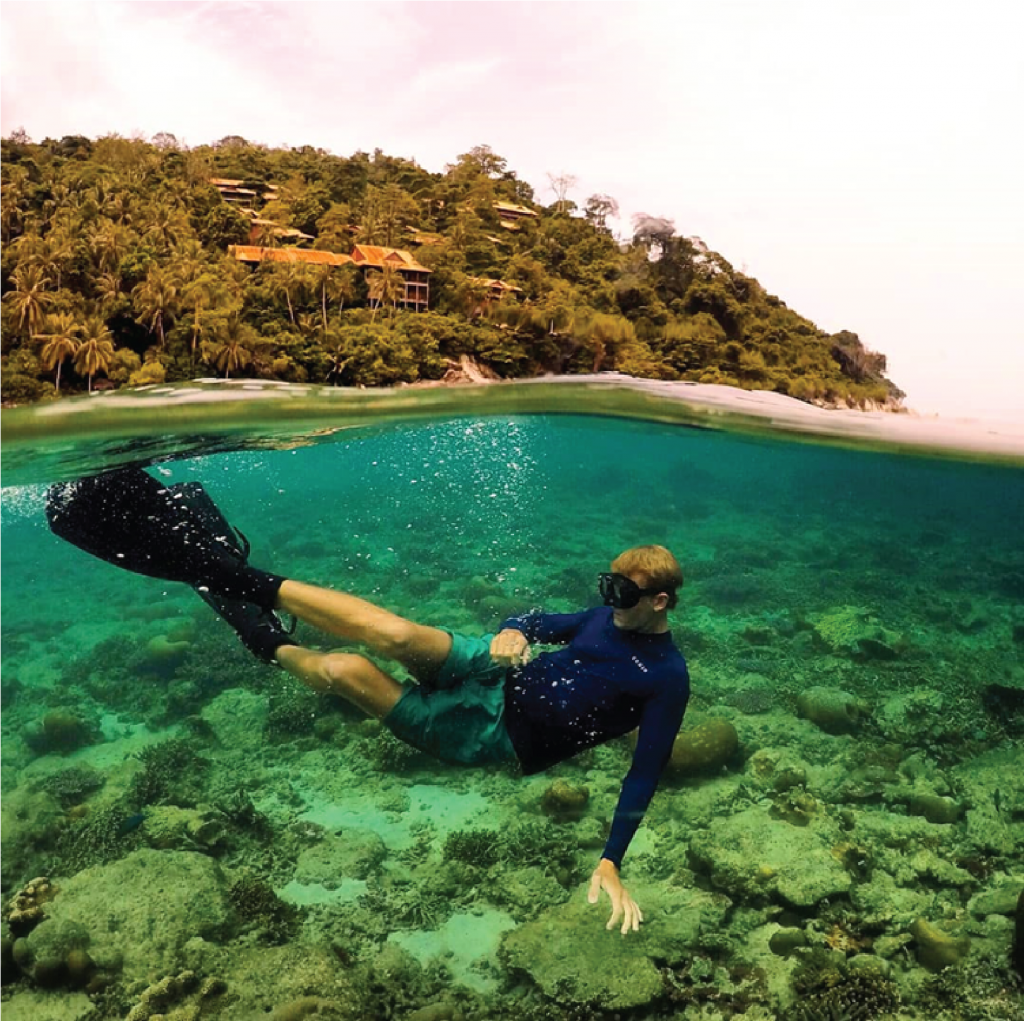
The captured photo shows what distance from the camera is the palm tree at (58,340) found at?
12.5ft

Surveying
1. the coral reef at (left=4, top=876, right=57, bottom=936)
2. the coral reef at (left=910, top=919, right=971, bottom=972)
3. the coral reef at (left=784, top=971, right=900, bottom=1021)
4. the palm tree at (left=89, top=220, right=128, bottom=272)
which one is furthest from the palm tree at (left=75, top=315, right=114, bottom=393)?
the coral reef at (left=910, top=919, right=971, bottom=972)

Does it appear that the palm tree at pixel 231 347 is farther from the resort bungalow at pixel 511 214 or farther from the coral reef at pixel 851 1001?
the coral reef at pixel 851 1001

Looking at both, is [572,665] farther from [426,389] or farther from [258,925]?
[258,925]

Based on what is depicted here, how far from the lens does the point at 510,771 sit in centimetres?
378

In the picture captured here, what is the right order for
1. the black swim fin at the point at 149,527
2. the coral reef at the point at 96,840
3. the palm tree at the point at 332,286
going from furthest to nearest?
the palm tree at the point at 332,286 < the coral reef at the point at 96,840 < the black swim fin at the point at 149,527

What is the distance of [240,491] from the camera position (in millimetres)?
3875

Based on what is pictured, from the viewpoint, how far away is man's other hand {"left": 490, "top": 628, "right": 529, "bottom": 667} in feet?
11.0

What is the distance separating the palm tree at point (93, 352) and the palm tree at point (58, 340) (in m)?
0.04

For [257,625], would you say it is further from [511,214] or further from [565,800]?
[511,214]

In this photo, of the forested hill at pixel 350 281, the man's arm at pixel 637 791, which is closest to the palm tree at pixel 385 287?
the forested hill at pixel 350 281

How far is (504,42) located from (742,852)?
4.01 m

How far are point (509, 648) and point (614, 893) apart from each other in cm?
116

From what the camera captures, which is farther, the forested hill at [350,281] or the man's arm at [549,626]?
the forested hill at [350,281]

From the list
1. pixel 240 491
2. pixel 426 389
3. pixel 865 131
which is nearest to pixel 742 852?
pixel 426 389
